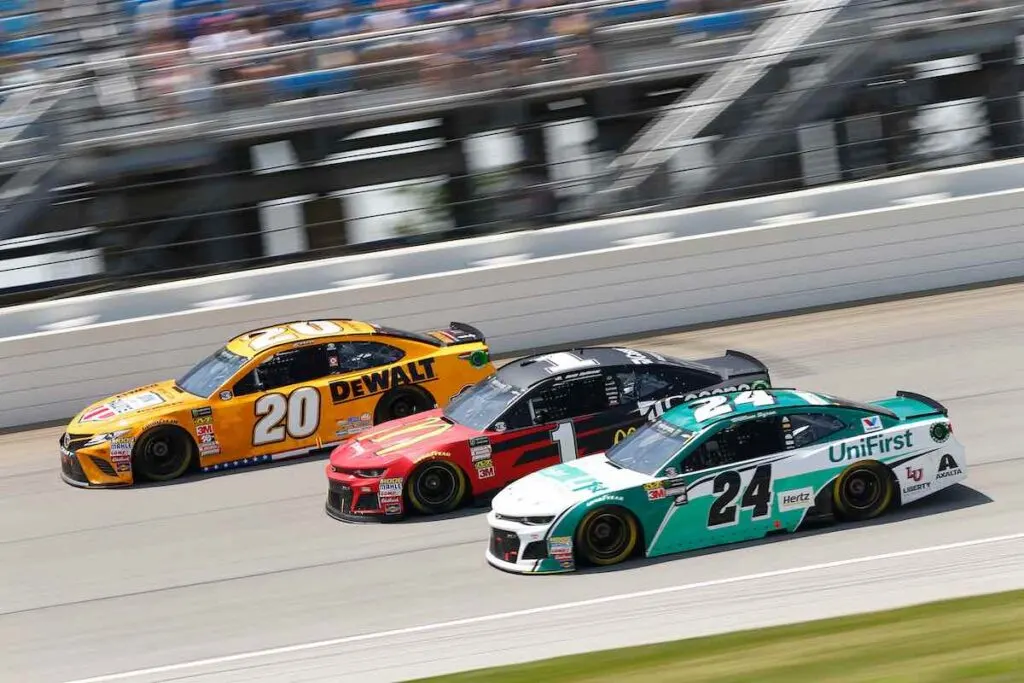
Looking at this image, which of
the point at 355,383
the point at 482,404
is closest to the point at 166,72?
the point at 355,383

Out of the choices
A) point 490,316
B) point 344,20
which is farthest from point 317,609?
point 344,20

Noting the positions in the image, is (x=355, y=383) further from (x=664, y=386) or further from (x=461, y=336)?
(x=664, y=386)

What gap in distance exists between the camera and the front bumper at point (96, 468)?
1295cm

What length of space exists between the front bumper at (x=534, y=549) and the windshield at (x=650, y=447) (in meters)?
0.78

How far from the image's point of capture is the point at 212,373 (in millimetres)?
13547

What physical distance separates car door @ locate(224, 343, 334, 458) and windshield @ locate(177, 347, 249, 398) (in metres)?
0.21

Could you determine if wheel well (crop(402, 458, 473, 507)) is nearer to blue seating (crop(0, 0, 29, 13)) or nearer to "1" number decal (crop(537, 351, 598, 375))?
"1" number decal (crop(537, 351, 598, 375))

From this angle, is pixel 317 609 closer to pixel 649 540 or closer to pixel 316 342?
pixel 649 540

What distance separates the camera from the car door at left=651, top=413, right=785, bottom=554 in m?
9.40

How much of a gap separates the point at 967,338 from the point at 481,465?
22.4 ft

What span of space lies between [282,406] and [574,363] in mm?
3296

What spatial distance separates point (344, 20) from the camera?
18.8 meters

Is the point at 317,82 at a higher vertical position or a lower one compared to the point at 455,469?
higher

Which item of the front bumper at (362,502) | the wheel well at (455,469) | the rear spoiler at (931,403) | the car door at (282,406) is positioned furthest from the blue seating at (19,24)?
the rear spoiler at (931,403)
